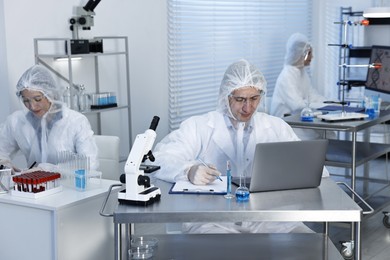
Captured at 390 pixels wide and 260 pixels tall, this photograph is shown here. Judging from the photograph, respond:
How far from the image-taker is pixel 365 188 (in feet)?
16.9

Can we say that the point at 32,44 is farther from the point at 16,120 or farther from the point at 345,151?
the point at 345,151

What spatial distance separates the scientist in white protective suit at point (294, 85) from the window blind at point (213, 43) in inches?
24.2

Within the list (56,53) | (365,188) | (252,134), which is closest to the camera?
(252,134)

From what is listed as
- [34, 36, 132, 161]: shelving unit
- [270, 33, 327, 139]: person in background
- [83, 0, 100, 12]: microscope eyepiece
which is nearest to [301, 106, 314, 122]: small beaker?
[270, 33, 327, 139]: person in background

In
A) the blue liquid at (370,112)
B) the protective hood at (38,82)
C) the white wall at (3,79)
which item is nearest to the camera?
the protective hood at (38,82)

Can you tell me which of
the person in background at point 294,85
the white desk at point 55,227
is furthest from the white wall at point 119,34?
the white desk at point 55,227

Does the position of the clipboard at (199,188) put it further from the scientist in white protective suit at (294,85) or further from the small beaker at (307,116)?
the scientist in white protective suit at (294,85)

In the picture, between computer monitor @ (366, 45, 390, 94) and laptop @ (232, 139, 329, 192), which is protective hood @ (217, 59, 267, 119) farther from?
computer monitor @ (366, 45, 390, 94)

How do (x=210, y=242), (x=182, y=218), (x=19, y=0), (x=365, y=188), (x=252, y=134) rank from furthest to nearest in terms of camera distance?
(x=365, y=188)
(x=19, y=0)
(x=252, y=134)
(x=210, y=242)
(x=182, y=218)

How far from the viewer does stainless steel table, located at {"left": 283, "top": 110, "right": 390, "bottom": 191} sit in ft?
13.8

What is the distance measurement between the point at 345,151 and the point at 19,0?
2.56 m

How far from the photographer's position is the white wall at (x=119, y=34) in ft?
14.5

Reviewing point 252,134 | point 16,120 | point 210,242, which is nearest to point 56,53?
point 16,120

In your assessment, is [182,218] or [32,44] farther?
[32,44]
